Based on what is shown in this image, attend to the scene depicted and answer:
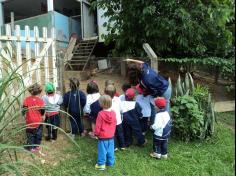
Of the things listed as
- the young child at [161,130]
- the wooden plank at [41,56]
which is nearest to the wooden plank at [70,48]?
the wooden plank at [41,56]

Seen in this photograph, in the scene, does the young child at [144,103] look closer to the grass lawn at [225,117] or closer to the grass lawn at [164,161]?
the grass lawn at [164,161]

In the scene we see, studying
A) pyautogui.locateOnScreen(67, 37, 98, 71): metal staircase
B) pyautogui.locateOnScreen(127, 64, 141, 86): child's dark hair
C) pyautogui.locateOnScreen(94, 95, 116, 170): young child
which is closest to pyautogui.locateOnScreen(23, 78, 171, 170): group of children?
pyautogui.locateOnScreen(94, 95, 116, 170): young child

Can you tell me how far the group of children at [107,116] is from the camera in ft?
→ 17.4

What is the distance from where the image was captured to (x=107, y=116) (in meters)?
5.30

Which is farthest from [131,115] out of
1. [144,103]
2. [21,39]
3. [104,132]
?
[21,39]

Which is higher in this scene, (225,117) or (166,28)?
(166,28)

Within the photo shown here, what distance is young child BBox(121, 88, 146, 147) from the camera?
5.97m

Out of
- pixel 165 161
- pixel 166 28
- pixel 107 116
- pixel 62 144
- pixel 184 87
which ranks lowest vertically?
pixel 165 161

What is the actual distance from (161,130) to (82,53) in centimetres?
870

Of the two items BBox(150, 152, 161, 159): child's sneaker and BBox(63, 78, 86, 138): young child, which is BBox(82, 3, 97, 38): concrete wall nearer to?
BBox(63, 78, 86, 138): young child

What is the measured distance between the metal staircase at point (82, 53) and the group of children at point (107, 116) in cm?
588

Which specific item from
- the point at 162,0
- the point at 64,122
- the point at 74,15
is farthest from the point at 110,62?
the point at 74,15

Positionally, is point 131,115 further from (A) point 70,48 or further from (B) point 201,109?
(A) point 70,48

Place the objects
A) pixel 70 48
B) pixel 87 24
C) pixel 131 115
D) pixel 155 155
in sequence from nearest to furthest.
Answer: pixel 155 155 → pixel 131 115 → pixel 70 48 → pixel 87 24
